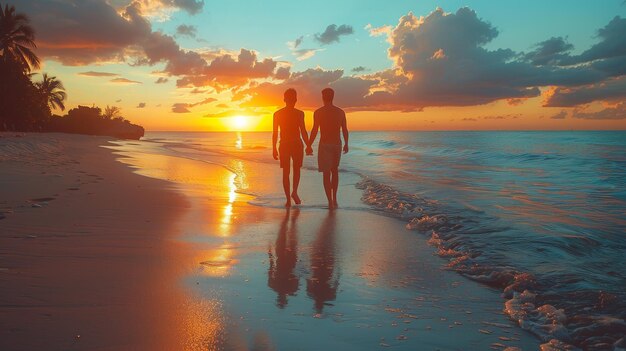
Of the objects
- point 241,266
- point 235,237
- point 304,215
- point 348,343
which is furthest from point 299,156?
point 348,343

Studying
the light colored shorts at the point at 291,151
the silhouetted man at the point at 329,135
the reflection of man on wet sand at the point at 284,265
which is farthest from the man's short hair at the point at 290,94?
the reflection of man on wet sand at the point at 284,265

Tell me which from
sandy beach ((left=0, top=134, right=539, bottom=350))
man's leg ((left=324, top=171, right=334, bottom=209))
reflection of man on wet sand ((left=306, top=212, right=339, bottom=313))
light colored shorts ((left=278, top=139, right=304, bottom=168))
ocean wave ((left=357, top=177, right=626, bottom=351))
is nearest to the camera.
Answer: sandy beach ((left=0, top=134, right=539, bottom=350))

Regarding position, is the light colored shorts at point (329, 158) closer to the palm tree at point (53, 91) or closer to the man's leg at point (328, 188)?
the man's leg at point (328, 188)

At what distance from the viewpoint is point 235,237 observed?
5215mm

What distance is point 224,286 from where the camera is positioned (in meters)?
3.30

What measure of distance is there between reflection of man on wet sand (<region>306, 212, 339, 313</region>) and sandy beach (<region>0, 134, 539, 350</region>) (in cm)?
2

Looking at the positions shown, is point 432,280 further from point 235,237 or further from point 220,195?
point 220,195

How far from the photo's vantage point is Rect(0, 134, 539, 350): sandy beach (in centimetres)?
242

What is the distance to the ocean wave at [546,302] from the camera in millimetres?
2758

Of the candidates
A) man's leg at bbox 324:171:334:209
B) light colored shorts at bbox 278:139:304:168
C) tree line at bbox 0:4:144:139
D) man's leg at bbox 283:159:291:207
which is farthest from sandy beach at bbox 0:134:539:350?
tree line at bbox 0:4:144:139

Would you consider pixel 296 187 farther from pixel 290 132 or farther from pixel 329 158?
pixel 290 132

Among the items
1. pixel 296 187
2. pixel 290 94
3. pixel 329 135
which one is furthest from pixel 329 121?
pixel 296 187

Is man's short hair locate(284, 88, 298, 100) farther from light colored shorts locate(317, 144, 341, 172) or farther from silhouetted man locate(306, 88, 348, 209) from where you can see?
light colored shorts locate(317, 144, 341, 172)

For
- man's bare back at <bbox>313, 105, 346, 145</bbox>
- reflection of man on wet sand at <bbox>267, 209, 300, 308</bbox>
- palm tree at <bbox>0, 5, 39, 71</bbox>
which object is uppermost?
palm tree at <bbox>0, 5, 39, 71</bbox>
